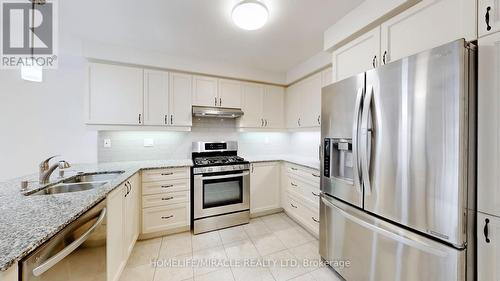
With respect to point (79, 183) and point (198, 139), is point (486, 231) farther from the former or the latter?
point (198, 139)

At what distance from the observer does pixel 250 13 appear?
1.55 m

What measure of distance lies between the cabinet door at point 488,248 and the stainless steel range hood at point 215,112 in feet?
8.59

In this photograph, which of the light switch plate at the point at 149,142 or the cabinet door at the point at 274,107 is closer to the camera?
the light switch plate at the point at 149,142

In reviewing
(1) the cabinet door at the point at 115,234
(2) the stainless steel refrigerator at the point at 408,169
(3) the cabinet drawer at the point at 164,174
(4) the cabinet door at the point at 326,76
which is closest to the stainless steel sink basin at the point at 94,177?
(3) the cabinet drawer at the point at 164,174

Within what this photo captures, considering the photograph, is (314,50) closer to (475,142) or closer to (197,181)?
(475,142)

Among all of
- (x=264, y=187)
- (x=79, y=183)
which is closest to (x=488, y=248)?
(x=264, y=187)

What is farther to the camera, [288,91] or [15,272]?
[288,91]

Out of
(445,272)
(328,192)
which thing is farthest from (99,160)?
(445,272)

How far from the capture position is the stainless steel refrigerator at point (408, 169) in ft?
3.14

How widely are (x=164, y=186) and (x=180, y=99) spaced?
1269mm

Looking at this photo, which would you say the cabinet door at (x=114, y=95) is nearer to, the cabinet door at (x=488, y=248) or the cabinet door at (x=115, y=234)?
the cabinet door at (x=115, y=234)

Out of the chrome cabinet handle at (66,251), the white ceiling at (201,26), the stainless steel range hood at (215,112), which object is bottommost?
Answer: the chrome cabinet handle at (66,251)

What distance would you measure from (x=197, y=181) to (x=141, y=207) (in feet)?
2.39

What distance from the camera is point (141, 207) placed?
2.26m
